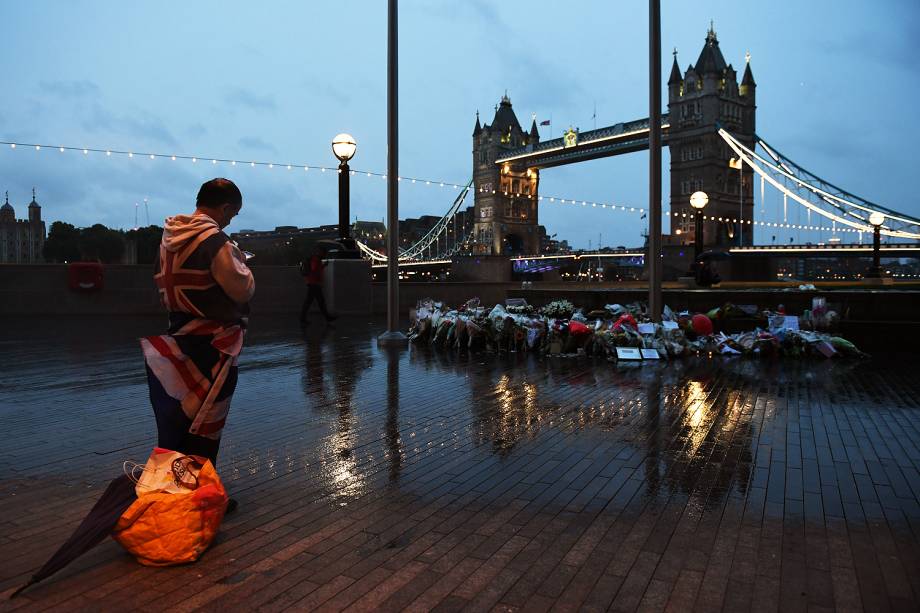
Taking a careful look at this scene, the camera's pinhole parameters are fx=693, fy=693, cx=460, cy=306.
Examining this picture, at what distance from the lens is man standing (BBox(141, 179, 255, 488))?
10.5 ft

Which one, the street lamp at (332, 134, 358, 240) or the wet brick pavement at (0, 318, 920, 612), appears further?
the street lamp at (332, 134, 358, 240)

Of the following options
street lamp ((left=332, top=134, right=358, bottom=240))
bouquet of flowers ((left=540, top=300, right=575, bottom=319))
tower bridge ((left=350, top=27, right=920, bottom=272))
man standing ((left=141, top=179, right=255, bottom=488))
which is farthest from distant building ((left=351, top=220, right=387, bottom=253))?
man standing ((left=141, top=179, right=255, bottom=488))

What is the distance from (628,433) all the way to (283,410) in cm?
300

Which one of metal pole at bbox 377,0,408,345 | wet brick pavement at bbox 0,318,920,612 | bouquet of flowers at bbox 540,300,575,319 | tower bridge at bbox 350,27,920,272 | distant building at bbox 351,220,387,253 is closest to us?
wet brick pavement at bbox 0,318,920,612

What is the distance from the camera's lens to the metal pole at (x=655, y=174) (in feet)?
36.7

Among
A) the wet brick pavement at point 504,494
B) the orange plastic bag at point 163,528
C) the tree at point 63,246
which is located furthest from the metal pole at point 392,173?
the tree at point 63,246

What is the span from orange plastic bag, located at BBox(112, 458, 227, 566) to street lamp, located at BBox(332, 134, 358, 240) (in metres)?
13.0

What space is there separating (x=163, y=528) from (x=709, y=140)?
9866 cm

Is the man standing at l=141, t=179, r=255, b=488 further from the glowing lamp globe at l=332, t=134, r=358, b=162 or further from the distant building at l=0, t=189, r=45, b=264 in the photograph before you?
the distant building at l=0, t=189, r=45, b=264

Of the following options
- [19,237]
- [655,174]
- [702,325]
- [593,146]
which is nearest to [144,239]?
[19,237]

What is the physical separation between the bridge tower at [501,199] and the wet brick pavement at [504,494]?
104 meters

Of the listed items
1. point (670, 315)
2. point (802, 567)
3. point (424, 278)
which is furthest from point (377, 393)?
point (424, 278)

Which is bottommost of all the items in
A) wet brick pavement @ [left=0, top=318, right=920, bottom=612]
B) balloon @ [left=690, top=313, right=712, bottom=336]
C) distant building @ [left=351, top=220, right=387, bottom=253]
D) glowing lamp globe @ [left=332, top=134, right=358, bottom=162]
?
wet brick pavement @ [left=0, top=318, right=920, bottom=612]

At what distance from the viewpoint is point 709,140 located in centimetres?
9244
